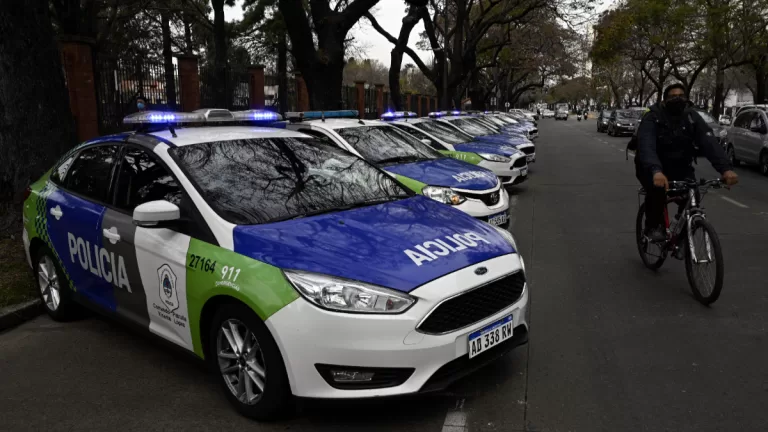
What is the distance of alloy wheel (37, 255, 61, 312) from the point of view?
529 centimetres

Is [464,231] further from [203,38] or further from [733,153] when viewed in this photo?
[203,38]

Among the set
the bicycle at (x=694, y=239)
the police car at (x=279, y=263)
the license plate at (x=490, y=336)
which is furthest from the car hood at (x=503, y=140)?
the license plate at (x=490, y=336)

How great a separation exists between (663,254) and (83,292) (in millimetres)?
5124

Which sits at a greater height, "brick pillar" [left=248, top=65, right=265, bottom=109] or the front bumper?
"brick pillar" [left=248, top=65, right=265, bottom=109]

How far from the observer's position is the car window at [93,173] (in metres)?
4.64

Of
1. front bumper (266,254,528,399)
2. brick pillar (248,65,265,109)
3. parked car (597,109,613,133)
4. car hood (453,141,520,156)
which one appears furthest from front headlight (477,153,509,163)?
parked car (597,109,613,133)

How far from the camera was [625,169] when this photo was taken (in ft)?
55.0

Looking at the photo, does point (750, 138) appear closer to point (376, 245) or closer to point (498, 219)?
point (498, 219)

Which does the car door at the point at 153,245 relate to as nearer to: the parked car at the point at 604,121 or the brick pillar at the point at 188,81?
the brick pillar at the point at 188,81

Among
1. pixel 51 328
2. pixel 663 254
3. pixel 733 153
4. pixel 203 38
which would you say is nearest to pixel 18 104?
pixel 51 328

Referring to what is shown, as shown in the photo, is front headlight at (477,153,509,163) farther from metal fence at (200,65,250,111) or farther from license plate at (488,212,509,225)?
metal fence at (200,65,250,111)

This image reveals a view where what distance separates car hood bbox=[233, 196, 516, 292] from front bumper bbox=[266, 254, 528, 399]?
0.50ft

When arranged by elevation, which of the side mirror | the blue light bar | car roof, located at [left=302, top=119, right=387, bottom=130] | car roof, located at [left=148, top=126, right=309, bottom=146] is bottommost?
the side mirror

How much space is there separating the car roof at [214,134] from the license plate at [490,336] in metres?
2.21
